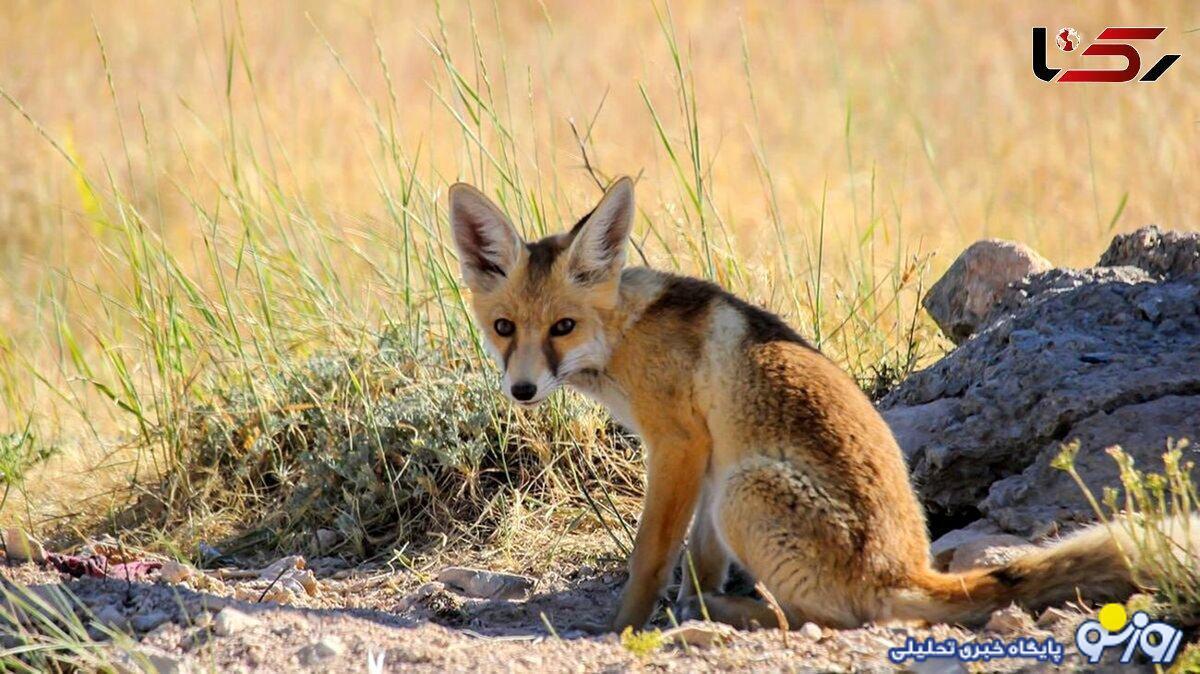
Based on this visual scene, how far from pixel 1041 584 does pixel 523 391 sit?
2.11 metres

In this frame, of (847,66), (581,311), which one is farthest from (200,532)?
(847,66)

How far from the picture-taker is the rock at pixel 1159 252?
6.29m

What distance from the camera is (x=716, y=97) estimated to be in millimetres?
16281

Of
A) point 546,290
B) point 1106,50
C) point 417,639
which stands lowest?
point 417,639

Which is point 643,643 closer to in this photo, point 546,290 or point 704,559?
point 704,559

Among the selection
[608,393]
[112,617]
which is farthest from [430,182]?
[112,617]

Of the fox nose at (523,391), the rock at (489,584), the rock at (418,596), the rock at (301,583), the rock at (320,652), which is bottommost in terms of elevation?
the rock at (489,584)

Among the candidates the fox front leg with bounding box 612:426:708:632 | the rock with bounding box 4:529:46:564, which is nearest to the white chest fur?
the fox front leg with bounding box 612:426:708:632

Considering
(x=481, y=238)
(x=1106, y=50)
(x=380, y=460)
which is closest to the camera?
(x=481, y=238)

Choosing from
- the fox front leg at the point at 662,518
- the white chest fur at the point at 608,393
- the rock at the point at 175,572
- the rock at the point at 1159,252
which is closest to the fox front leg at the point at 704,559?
the fox front leg at the point at 662,518

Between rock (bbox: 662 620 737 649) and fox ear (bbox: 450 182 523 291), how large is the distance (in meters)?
1.95

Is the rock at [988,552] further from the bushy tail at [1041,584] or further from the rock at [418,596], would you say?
the rock at [418,596]

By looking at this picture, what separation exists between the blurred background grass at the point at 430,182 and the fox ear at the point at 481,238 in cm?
117

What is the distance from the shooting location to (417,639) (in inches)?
185
